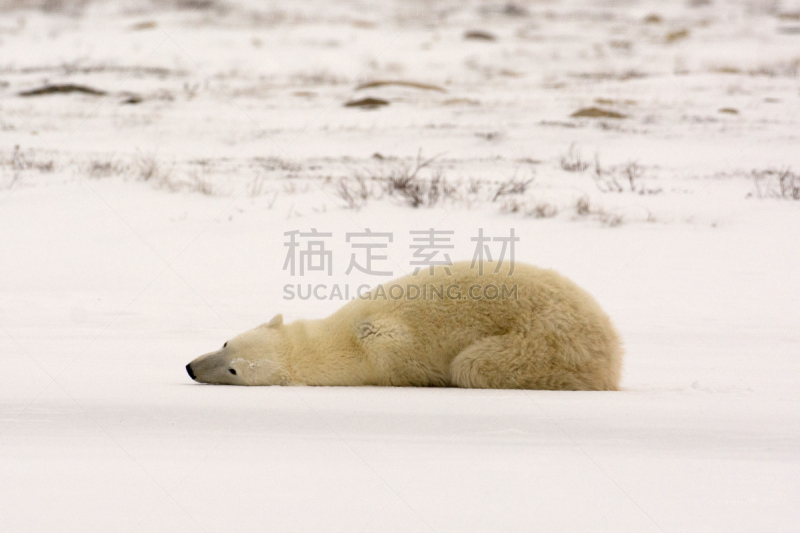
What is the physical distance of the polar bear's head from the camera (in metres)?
4.78

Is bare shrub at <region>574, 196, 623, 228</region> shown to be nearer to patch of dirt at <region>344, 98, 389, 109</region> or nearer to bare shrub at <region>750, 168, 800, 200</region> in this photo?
bare shrub at <region>750, 168, 800, 200</region>

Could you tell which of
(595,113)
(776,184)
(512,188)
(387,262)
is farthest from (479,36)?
(387,262)

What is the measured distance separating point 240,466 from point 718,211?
30.4 feet

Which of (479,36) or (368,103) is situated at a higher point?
(479,36)

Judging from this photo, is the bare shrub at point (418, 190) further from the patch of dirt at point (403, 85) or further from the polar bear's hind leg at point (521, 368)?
the patch of dirt at point (403, 85)

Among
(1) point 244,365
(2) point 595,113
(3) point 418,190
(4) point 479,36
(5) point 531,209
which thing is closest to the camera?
(1) point 244,365

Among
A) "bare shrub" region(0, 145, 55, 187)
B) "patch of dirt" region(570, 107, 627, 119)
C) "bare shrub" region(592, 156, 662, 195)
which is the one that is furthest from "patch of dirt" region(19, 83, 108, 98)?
"bare shrub" region(592, 156, 662, 195)

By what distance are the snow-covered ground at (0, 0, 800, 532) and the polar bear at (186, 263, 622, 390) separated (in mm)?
221

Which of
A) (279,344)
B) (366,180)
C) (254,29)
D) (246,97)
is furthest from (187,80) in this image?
(279,344)

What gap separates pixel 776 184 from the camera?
12273mm

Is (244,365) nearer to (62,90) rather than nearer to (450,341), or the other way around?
(450,341)

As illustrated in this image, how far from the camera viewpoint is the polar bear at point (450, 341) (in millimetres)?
4594

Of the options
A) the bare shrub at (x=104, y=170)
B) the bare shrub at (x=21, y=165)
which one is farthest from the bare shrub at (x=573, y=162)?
the bare shrub at (x=21, y=165)

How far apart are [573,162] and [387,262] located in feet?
20.0
